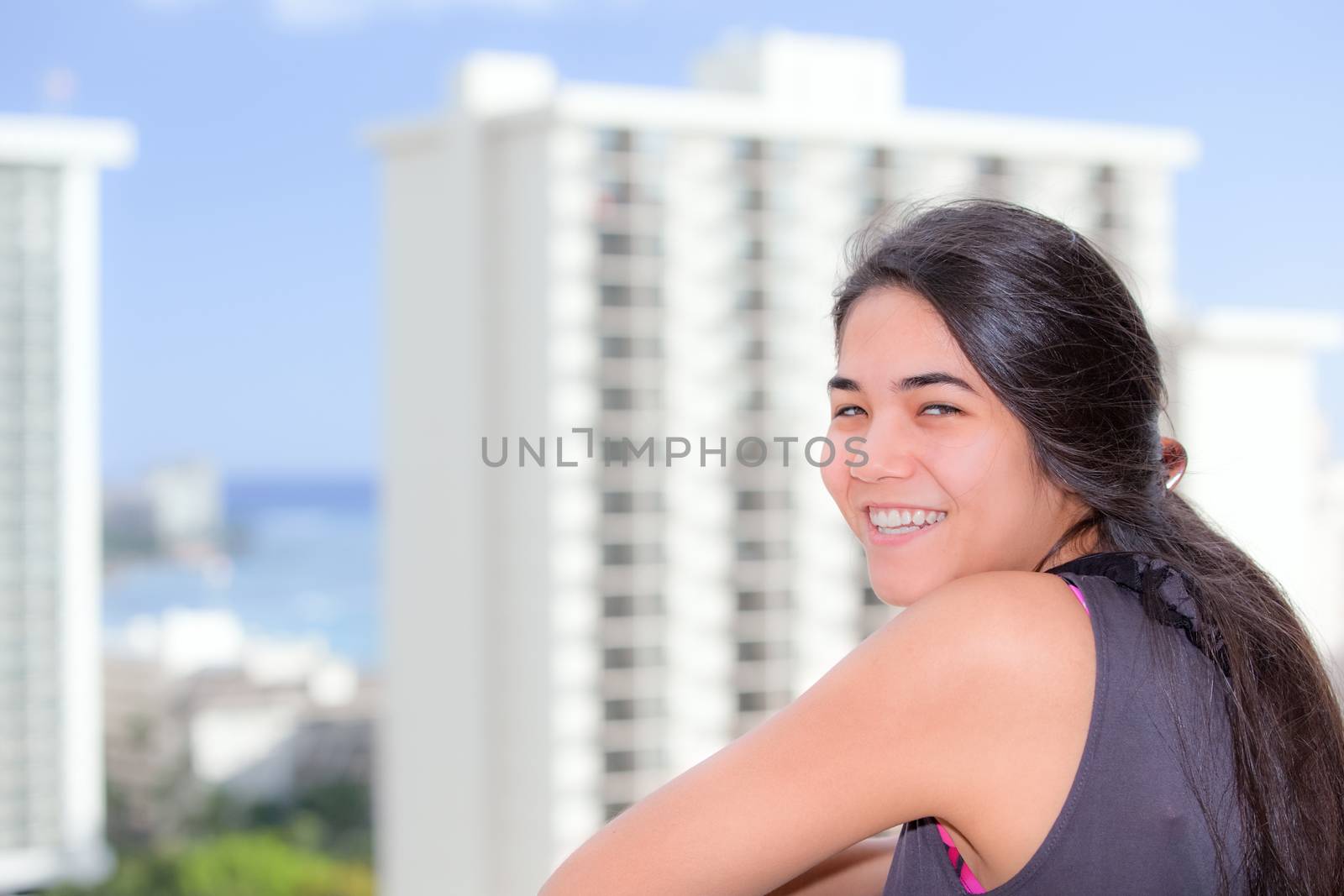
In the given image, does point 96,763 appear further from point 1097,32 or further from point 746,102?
point 1097,32

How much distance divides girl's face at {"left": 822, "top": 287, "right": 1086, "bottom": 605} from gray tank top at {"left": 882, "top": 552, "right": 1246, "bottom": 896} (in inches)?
3.1

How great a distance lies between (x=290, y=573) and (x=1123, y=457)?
40.1 metres

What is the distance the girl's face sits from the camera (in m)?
0.68

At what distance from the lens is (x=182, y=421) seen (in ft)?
129

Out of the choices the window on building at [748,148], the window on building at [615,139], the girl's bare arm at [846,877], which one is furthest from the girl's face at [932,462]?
the window on building at [748,148]

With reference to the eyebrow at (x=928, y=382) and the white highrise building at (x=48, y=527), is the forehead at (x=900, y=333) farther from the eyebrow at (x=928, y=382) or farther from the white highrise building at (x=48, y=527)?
the white highrise building at (x=48, y=527)

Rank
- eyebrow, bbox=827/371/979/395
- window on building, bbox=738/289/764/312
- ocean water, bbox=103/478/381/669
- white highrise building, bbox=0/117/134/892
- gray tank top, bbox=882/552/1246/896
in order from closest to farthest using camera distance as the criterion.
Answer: gray tank top, bbox=882/552/1246/896 → eyebrow, bbox=827/371/979/395 → window on building, bbox=738/289/764/312 → white highrise building, bbox=0/117/134/892 → ocean water, bbox=103/478/381/669

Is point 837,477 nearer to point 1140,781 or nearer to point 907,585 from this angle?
point 907,585

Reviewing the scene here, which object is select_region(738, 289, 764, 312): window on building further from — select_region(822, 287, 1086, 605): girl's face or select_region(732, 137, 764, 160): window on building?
select_region(822, 287, 1086, 605): girl's face

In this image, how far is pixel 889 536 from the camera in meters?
0.71

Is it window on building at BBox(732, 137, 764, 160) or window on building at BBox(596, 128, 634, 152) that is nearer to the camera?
window on building at BBox(596, 128, 634, 152)

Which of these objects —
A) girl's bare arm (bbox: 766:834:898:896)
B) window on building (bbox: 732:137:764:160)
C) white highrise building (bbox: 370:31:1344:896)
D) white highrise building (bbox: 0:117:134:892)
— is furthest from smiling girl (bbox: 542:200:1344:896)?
white highrise building (bbox: 0:117:134:892)

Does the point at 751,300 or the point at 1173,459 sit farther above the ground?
the point at 751,300

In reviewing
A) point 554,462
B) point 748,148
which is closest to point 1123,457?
point 554,462
